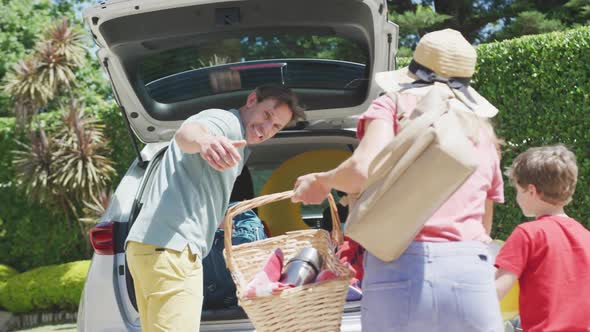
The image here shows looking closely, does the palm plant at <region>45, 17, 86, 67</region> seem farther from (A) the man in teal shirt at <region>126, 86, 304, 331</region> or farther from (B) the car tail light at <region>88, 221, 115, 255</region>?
(A) the man in teal shirt at <region>126, 86, 304, 331</region>

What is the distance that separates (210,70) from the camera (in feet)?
13.3

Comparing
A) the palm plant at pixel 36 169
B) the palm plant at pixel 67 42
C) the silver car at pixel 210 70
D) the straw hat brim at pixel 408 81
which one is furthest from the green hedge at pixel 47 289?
the straw hat brim at pixel 408 81

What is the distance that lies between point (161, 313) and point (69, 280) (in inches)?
253

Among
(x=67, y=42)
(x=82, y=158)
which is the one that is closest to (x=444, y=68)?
(x=82, y=158)

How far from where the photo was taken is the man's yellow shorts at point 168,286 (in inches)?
104

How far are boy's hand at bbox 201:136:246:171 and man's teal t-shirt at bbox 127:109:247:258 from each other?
0.60 ft

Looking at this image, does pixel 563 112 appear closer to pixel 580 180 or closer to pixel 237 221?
pixel 580 180

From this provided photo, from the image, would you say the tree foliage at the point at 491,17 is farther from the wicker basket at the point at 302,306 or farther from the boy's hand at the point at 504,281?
the wicker basket at the point at 302,306

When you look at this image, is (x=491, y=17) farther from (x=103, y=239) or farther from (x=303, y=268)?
(x=303, y=268)

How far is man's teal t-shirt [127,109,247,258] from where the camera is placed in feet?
8.71

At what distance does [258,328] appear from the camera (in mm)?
2350

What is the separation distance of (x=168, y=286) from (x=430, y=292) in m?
1.01

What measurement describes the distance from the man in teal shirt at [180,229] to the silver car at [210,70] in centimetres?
62

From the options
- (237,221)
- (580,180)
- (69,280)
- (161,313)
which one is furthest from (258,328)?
(69,280)
